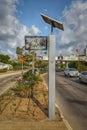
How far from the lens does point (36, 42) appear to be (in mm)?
9812

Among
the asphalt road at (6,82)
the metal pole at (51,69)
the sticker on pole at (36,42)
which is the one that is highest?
the sticker on pole at (36,42)

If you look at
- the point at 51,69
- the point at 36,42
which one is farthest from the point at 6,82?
the point at 51,69

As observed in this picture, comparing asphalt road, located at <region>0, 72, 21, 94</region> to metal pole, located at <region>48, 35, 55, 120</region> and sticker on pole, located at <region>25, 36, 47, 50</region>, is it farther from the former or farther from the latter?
metal pole, located at <region>48, 35, 55, 120</region>

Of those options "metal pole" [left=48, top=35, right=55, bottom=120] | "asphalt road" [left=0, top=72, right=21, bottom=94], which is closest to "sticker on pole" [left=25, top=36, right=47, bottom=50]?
"metal pole" [left=48, top=35, right=55, bottom=120]

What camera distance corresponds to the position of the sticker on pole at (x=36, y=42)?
31.2 feet

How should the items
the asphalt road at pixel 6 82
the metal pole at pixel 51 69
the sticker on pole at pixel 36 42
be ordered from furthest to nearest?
the asphalt road at pixel 6 82 → the sticker on pole at pixel 36 42 → the metal pole at pixel 51 69

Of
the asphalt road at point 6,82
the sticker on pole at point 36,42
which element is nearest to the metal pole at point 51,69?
the sticker on pole at point 36,42

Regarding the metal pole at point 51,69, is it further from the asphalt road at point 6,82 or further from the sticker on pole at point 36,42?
the asphalt road at point 6,82

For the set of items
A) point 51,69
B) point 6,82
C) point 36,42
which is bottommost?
point 6,82

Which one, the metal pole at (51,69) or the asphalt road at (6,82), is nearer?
the metal pole at (51,69)

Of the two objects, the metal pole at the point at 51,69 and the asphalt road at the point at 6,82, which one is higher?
the metal pole at the point at 51,69

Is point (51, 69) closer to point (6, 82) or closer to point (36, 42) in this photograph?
point (36, 42)

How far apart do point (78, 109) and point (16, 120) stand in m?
3.69

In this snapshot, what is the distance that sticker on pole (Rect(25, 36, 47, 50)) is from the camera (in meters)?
9.50
